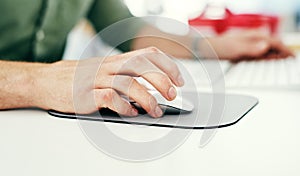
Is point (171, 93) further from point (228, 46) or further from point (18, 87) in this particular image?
point (228, 46)

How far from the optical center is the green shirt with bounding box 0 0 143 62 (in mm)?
1068

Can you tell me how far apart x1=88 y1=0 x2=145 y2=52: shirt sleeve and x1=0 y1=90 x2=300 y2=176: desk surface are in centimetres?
69

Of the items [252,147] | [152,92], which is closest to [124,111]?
[152,92]

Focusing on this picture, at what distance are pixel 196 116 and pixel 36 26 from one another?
0.65m

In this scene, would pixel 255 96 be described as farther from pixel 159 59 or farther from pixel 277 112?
pixel 159 59

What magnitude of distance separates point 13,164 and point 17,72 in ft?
0.84

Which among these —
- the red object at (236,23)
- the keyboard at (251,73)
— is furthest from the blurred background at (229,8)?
the keyboard at (251,73)

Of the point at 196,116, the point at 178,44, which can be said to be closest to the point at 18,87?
the point at 196,116

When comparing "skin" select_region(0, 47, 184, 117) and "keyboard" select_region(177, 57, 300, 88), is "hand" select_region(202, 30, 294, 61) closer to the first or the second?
"keyboard" select_region(177, 57, 300, 88)

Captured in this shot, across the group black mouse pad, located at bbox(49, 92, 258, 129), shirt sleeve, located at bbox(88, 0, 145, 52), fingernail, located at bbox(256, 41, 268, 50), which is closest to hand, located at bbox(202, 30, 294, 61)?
fingernail, located at bbox(256, 41, 268, 50)

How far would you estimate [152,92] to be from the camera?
59 centimetres

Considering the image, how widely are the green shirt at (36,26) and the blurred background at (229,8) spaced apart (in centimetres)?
70

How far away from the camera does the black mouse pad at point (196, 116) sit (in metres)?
0.57

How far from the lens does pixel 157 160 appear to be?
0.44m
